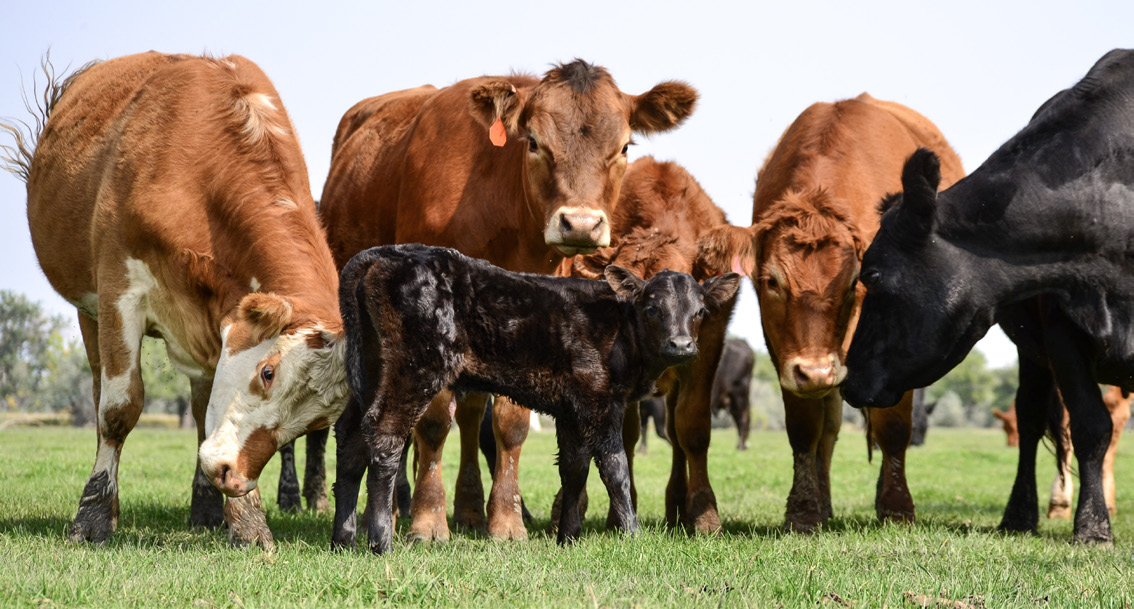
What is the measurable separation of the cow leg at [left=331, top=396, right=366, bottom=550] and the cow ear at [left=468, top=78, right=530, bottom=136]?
2018 millimetres

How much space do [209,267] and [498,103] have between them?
194 centimetres

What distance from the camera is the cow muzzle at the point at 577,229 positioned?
5730 millimetres

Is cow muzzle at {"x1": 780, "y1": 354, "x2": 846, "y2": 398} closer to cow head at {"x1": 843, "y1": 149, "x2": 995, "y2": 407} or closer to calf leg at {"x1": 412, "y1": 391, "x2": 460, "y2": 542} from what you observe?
cow head at {"x1": 843, "y1": 149, "x2": 995, "y2": 407}

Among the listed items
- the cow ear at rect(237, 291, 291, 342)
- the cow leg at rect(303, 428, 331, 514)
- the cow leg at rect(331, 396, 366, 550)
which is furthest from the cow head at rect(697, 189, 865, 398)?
the cow leg at rect(303, 428, 331, 514)

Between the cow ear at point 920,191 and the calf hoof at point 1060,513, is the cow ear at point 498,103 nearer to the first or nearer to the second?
the cow ear at point 920,191

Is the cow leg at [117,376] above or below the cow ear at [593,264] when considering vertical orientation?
below

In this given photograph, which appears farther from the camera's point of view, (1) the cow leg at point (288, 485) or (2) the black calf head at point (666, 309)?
(1) the cow leg at point (288, 485)

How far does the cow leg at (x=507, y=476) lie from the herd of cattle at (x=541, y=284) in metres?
0.02

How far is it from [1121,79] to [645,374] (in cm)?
337

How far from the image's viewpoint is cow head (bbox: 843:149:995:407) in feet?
19.6

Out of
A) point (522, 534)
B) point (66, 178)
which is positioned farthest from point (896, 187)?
point (66, 178)

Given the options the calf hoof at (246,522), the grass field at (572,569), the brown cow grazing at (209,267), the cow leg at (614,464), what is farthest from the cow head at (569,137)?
the calf hoof at (246,522)

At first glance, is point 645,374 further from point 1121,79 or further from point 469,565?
A: point 1121,79

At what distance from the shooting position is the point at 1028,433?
713 centimetres
